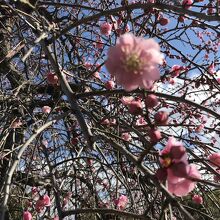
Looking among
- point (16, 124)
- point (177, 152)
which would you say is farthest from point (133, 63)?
point (16, 124)

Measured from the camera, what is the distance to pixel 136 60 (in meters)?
1.42

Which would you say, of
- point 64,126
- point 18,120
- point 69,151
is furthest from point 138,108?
point 64,126

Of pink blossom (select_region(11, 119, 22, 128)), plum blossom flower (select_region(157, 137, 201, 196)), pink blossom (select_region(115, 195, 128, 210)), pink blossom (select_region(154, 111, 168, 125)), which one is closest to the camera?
plum blossom flower (select_region(157, 137, 201, 196))

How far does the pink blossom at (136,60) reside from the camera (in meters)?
1.42

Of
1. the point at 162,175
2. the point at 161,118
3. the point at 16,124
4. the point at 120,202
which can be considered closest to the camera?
the point at 162,175

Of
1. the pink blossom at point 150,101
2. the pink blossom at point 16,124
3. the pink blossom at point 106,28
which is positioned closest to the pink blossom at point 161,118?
the pink blossom at point 150,101

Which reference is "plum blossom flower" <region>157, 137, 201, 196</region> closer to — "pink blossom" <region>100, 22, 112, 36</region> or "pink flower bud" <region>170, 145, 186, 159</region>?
"pink flower bud" <region>170, 145, 186, 159</region>

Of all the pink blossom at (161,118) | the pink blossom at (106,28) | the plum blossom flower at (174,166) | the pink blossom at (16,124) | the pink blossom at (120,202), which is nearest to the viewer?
the plum blossom flower at (174,166)

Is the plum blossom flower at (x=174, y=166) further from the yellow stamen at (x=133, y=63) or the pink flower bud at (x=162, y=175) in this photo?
the yellow stamen at (x=133, y=63)

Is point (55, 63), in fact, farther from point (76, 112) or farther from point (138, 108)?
point (138, 108)

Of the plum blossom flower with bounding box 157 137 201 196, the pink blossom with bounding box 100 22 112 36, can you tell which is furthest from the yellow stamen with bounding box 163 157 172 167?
the pink blossom with bounding box 100 22 112 36

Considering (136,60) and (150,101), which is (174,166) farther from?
(136,60)

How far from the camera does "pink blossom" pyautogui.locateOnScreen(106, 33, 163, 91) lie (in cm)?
142

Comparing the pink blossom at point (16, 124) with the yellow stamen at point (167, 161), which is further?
the pink blossom at point (16, 124)
